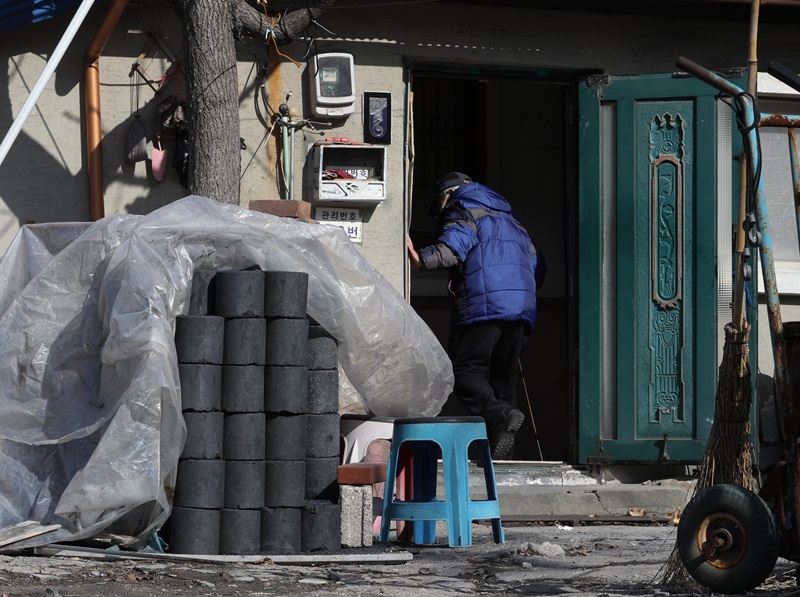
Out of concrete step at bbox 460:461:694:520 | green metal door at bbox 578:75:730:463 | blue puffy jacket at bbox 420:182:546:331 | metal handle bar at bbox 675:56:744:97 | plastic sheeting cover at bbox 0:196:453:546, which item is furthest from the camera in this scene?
green metal door at bbox 578:75:730:463

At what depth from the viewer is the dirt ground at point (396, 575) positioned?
4711 mm

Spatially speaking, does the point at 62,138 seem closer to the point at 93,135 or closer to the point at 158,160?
the point at 93,135

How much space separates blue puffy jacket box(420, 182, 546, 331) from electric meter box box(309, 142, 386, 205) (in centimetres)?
49

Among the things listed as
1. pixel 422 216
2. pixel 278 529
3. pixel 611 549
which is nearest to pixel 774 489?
pixel 611 549

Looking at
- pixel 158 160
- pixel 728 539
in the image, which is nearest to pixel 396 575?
pixel 728 539

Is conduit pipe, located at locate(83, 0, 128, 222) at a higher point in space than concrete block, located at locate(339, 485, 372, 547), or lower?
higher

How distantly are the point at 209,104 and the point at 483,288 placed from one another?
204 cm

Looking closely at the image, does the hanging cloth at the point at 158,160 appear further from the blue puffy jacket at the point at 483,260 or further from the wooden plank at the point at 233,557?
the wooden plank at the point at 233,557

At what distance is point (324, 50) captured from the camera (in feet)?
28.4

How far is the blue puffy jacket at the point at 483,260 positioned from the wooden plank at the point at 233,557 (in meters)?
2.91

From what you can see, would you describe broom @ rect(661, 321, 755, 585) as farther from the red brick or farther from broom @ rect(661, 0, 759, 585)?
the red brick

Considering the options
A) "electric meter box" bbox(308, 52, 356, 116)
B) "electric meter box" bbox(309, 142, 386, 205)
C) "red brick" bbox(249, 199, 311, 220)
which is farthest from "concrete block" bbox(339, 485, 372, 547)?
"electric meter box" bbox(308, 52, 356, 116)

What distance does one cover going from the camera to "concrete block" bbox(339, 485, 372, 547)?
6.19 metres

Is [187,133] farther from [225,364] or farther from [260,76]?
[225,364]
